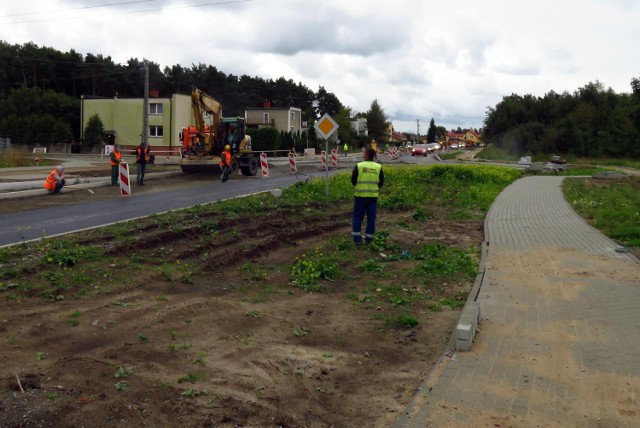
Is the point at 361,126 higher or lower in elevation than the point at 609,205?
higher

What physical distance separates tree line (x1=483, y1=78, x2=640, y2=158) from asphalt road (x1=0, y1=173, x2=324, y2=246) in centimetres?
4173

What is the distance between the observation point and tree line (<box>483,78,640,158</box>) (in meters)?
54.5

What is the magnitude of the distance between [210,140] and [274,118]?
55.7 meters

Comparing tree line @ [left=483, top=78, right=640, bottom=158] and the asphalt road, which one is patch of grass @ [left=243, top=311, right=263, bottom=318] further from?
tree line @ [left=483, top=78, right=640, bottom=158]

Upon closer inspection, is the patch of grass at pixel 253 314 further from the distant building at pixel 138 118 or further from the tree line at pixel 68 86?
the tree line at pixel 68 86

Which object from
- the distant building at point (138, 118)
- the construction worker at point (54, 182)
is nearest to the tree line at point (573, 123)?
the distant building at point (138, 118)

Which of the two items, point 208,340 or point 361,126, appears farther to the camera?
point 361,126

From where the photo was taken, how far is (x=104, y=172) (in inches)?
1262

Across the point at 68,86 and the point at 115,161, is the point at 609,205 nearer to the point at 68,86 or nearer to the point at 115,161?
the point at 115,161

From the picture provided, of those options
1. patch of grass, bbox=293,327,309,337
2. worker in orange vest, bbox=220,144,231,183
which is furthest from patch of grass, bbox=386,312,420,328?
worker in orange vest, bbox=220,144,231,183

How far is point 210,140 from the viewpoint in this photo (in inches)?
1151

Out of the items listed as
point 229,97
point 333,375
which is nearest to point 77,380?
point 333,375

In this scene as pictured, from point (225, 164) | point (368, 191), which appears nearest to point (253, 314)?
point (368, 191)

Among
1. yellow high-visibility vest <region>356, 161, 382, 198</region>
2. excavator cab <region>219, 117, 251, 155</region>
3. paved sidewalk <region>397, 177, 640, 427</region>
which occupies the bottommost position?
paved sidewalk <region>397, 177, 640, 427</region>
